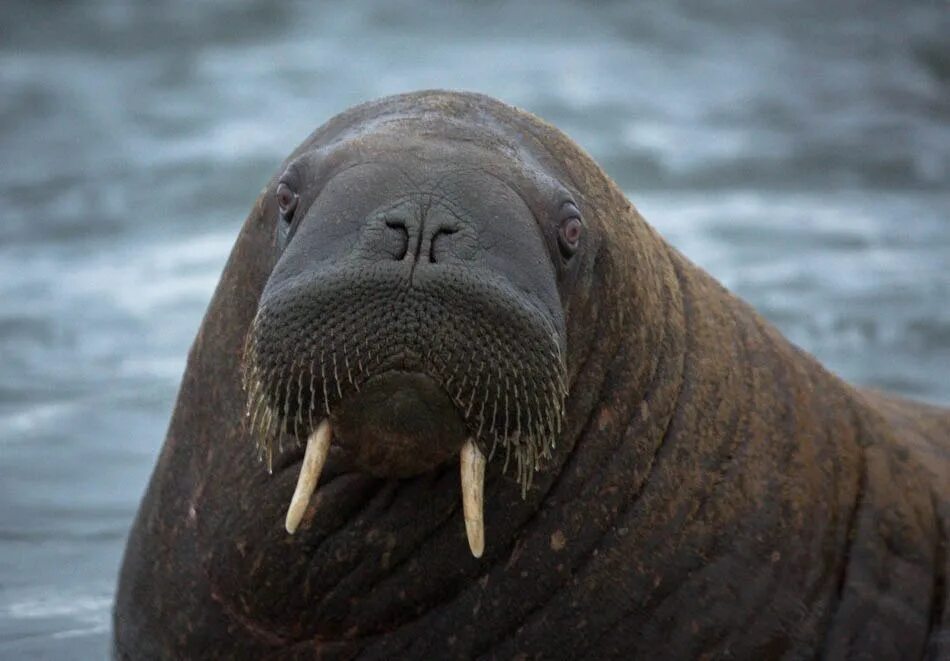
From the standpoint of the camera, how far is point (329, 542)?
17.6 ft

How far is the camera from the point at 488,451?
16.0 ft

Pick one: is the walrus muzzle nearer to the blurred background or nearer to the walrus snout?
the walrus snout

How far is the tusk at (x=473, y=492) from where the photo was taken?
15.5 ft

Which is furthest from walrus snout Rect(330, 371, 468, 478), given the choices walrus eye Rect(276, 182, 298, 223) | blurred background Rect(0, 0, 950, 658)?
blurred background Rect(0, 0, 950, 658)

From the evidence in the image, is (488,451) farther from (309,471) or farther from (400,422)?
(309,471)

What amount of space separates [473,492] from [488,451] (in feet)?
0.50

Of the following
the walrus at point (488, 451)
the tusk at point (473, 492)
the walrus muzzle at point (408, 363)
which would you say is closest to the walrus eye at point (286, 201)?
the walrus at point (488, 451)

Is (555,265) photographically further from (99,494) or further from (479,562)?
(99,494)

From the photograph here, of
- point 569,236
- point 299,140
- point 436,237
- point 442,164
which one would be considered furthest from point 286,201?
point 299,140

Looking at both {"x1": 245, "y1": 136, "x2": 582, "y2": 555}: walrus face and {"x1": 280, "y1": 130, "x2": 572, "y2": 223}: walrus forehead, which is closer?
Answer: {"x1": 245, "y1": 136, "x2": 582, "y2": 555}: walrus face

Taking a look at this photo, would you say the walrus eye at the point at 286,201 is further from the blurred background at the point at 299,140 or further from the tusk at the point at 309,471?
the blurred background at the point at 299,140

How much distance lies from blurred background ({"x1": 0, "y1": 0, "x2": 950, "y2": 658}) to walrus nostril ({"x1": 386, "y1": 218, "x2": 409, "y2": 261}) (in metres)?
2.67

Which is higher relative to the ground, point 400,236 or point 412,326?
point 400,236

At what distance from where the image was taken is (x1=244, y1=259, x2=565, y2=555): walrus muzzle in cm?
466
